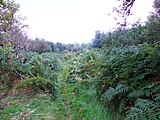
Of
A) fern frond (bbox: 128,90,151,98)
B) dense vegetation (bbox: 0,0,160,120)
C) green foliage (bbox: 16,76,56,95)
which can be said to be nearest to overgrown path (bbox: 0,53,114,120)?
dense vegetation (bbox: 0,0,160,120)

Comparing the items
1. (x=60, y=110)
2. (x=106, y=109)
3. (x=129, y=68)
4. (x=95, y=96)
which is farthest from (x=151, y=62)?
(x=60, y=110)

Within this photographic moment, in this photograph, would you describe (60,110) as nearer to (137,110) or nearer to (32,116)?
(32,116)

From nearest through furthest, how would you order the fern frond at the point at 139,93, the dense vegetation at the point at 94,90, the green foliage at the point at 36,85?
the fern frond at the point at 139,93 < the dense vegetation at the point at 94,90 < the green foliage at the point at 36,85

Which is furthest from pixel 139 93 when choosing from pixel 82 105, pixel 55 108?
pixel 55 108

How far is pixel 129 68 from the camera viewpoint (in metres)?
4.98

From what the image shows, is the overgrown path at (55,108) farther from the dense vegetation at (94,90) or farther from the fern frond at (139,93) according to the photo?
the fern frond at (139,93)

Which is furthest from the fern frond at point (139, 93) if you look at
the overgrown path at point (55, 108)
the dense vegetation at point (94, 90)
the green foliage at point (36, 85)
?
the green foliage at point (36, 85)

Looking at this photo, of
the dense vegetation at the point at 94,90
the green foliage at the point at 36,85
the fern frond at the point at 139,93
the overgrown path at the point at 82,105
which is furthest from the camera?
the green foliage at the point at 36,85

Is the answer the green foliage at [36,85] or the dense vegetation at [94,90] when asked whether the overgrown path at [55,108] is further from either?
the green foliage at [36,85]

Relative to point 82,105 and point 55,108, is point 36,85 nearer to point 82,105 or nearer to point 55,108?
point 55,108

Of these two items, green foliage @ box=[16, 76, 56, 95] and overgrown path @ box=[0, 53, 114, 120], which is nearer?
overgrown path @ box=[0, 53, 114, 120]

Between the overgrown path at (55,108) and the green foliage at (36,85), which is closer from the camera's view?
the overgrown path at (55,108)

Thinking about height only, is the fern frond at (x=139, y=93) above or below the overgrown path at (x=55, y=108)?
above

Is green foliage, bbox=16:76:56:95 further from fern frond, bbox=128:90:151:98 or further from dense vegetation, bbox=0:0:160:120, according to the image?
fern frond, bbox=128:90:151:98
